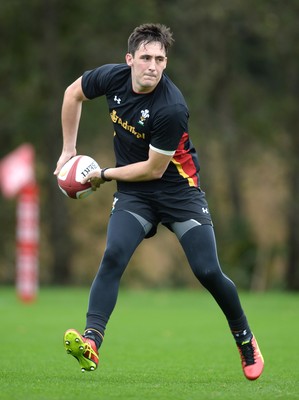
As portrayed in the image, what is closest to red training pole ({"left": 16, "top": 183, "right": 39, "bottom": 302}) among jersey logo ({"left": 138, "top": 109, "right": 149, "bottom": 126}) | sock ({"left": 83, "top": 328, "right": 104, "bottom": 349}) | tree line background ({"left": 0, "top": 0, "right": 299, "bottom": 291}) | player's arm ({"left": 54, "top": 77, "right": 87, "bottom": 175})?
tree line background ({"left": 0, "top": 0, "right": 299, "bottom": 291})

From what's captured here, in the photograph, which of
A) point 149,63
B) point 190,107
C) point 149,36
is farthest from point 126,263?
point 190,107

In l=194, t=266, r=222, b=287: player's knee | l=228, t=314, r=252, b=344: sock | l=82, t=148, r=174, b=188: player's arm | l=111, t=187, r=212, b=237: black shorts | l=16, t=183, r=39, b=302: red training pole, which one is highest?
l=82, t=148, r=174, b=188: player's arm

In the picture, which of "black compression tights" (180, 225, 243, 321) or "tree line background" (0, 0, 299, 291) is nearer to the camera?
"black compression tights" (180, 225, 243, 321)

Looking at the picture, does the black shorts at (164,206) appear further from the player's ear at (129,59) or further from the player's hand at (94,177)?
the player's ear at (129,59)

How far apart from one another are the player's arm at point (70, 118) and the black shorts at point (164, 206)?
0.57 m

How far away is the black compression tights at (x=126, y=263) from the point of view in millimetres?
6887

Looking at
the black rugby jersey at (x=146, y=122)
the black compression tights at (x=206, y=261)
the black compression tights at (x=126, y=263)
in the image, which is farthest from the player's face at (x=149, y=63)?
the black compression tights at (x=206, y=261)

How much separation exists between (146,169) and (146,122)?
32cm

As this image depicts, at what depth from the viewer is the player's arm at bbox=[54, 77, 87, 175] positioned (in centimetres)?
743

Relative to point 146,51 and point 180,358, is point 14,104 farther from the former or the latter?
point 146,51

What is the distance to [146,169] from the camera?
6.93 metres

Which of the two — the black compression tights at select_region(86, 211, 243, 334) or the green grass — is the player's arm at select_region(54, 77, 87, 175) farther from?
the green grass

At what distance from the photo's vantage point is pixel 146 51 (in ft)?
A: 22.4

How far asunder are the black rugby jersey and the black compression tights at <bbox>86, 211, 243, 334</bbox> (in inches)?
13.0
